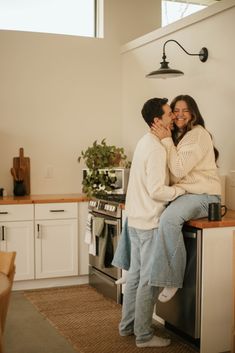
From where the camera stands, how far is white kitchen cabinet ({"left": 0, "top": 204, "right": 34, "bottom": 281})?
4781 mm

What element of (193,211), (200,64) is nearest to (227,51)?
(200,64)

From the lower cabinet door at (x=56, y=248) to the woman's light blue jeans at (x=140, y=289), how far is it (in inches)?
58.8

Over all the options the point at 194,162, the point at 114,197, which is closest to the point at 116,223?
the point at 114,197

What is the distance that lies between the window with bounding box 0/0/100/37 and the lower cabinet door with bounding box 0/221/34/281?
2.10 meters

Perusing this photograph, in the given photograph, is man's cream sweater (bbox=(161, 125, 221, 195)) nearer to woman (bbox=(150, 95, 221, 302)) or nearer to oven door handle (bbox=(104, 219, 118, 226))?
woman (bbox=(150, 95, 221, 302))

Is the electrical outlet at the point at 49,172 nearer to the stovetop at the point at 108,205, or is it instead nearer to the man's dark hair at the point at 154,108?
the stovetop at the point at 108,205

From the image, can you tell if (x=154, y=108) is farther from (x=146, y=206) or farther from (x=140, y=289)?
(x=140, y=289)

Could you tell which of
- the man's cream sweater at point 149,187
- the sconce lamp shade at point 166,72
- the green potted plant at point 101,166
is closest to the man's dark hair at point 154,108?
the man's cream sweater at point 149,187

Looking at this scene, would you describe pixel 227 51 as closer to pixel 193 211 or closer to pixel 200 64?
pixel 200 64

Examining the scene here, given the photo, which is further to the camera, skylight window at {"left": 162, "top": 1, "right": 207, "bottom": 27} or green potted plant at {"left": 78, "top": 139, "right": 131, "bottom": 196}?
skylight window at {"left": 162, "top": 1, "right": 207, "bottom": 27}

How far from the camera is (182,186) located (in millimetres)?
3371

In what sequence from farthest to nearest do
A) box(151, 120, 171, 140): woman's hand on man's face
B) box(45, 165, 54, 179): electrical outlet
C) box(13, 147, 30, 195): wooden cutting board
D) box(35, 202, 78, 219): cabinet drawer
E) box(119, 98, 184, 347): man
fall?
box(45, 165, 54, 179): electrical outlet, box(13, 147, 30, 195): wooden cutting board, box(35, 202, 78, 219): cabinet drawer, box(151, 120, 171, 140): woman's hand on man's face, box(119, 98, 184, 347): man

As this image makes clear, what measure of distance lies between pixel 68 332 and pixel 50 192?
6.84ft

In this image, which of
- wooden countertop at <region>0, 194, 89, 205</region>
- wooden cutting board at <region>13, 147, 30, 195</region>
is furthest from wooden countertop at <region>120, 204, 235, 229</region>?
wooden cutting board at <region>13, 147, 30, 195</region>
